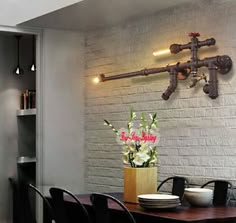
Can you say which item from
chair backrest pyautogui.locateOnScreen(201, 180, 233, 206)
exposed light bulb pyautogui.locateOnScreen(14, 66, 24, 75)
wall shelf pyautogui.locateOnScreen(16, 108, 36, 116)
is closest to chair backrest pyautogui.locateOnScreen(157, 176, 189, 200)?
chair backrest pyautogui.locateOnScreen(201, 180, 233, 206)

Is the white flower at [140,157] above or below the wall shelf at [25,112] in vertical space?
below

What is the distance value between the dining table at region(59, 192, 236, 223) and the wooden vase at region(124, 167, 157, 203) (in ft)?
0.39

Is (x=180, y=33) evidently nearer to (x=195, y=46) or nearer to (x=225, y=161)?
(x=195, y=46)

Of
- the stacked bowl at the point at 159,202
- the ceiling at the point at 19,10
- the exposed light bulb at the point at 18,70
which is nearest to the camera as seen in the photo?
the stacked bowl at the point at 159,202

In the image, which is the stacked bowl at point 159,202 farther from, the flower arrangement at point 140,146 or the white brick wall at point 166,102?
the white brick wall at point 166,102

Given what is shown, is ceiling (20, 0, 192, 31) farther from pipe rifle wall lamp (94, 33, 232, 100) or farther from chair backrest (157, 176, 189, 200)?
chair backrest (157, 176, 189, 200)

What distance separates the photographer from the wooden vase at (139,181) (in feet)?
13.1

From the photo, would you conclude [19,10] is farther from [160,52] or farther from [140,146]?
[140,146]

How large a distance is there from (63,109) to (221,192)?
2350 mm

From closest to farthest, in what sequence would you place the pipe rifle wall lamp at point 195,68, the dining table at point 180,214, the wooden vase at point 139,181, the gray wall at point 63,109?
1. the dining table at point 180,214
2. the wooden vase at point 139,181
3. the pipe rifle wall lamp at point 195,68
4. the gray wall at point 63,109

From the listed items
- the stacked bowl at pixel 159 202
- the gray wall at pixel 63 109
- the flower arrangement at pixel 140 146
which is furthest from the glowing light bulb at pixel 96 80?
the stacked bowl at pixel 159 202

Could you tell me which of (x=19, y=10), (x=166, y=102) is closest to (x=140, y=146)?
(x=166, y=102)

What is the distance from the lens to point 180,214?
11.1ft

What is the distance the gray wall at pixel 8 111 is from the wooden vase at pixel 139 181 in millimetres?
2657
